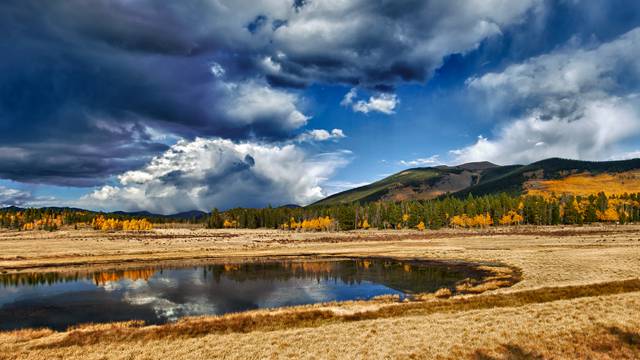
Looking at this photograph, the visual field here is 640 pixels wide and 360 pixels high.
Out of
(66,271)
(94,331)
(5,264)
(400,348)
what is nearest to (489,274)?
(400,348)

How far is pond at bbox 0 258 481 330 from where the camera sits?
3681cm

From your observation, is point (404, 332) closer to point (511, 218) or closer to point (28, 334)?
point (28, 334)

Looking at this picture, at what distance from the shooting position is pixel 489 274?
166 ft

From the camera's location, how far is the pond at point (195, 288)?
36812mm

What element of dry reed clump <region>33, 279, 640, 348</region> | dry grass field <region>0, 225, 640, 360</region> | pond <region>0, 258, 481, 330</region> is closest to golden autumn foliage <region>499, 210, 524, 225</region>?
pond <region>0, 258, 481, 330</region>

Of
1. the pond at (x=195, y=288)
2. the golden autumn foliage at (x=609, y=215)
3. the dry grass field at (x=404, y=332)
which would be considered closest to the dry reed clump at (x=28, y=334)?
the dry grass field at (x=404, y=332)

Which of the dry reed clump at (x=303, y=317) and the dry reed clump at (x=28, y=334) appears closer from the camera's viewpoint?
the dry reed clump at (x=303, y=317)

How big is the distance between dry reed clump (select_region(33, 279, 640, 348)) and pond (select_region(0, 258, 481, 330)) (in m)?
5.41

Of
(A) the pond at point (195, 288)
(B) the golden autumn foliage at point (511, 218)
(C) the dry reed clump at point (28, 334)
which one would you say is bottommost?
(A) the pond at point (195, 288)

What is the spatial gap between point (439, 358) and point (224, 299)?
28.5 metres

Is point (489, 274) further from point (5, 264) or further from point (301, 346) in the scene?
point (5, 264)

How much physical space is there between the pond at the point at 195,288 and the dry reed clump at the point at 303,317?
541cm

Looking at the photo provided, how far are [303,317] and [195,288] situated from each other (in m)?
24.3

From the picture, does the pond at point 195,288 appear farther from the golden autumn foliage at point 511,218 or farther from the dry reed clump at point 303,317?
the golden autumn foliage at point 511,218
